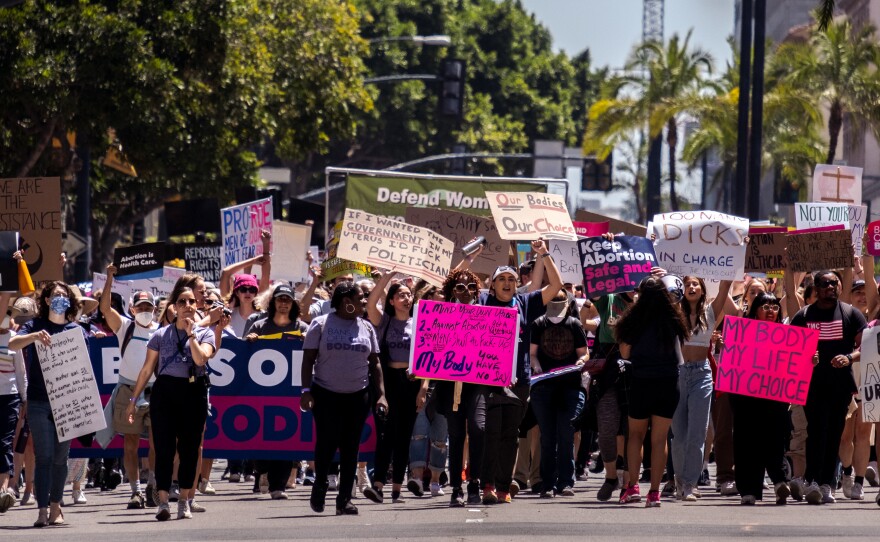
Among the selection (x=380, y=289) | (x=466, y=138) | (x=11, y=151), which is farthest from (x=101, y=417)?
(x=466, y=138)

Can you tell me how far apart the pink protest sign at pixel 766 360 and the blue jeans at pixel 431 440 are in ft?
6.79

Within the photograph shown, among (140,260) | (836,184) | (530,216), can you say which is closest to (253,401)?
(530,216)

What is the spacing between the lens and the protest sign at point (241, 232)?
17734mm

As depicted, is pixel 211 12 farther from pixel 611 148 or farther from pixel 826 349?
pixel 611 148

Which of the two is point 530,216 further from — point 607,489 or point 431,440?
point 607,489

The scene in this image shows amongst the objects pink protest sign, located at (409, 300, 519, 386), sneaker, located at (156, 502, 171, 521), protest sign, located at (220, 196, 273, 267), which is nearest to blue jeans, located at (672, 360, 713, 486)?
pink protest sign, located at (409, 300, 519, 386)

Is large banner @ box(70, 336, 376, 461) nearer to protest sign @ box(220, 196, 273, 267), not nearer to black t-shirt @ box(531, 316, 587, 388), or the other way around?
black t-shirt @ box(531, 316, 587, 388)

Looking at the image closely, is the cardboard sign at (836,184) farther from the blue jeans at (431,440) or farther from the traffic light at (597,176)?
the traffic light at (597,176)

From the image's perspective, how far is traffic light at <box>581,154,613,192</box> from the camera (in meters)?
43.0

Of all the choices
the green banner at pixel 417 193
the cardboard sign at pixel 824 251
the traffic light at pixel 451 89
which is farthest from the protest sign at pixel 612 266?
the traffic light at pixel 451 89

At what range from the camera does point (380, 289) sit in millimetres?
12648

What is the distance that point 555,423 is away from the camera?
524 inches

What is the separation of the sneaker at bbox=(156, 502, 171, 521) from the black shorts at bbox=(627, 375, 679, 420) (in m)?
3.12

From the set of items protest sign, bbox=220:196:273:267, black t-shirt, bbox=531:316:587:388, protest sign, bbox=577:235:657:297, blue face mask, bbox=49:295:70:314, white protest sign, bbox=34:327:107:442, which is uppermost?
protest sign, bbox=220:196:273:267
